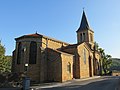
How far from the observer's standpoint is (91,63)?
4147 centimetres

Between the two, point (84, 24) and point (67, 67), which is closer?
point (67, 67)

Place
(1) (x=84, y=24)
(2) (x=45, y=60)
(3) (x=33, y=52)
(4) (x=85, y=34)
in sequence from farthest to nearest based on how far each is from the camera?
1. (1) (x=84, y=24)
2. (4) (x=85, y=34)
3. (3) (x=33, y=52)
4. (2) (x=45, y=60)

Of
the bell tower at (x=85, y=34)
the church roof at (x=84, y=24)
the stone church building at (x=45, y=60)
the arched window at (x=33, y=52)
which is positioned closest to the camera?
the stone church building at (x=45, y=60)

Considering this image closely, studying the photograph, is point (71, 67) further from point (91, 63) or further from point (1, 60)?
point (1, 60)

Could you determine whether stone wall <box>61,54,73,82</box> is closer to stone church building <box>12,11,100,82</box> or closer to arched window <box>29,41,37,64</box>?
stone church building <box>12,11,100,82</box>

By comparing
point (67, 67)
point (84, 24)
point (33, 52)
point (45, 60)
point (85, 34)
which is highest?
point (84, 24)

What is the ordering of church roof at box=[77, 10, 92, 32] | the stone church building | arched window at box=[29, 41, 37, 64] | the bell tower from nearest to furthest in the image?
the stone church building → arched window at box=[29, 41, 37, 64] → the bell tower → church roof at box=[77, 10, 92, 32]

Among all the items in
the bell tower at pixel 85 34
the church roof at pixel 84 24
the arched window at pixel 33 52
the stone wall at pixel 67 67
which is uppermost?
the church roof at pixel 84 24

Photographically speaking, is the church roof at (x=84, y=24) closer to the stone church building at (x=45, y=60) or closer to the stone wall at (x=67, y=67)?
the stone church building at (x=45, y=60)

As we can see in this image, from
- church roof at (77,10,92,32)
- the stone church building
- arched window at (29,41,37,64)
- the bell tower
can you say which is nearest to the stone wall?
the stone church building

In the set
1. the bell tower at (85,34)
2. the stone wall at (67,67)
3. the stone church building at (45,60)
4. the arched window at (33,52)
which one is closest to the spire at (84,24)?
the bell tower at (85,34)

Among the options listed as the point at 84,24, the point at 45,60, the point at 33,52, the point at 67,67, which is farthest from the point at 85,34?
the point at 33,52

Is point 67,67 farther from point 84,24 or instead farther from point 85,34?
point 84,24

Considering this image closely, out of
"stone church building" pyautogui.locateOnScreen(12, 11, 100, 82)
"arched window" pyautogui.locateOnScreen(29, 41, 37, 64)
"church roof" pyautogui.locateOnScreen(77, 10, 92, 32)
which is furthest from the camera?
"church roof" pyautogui.locateOnScreen(77, 10, 92, 32)
